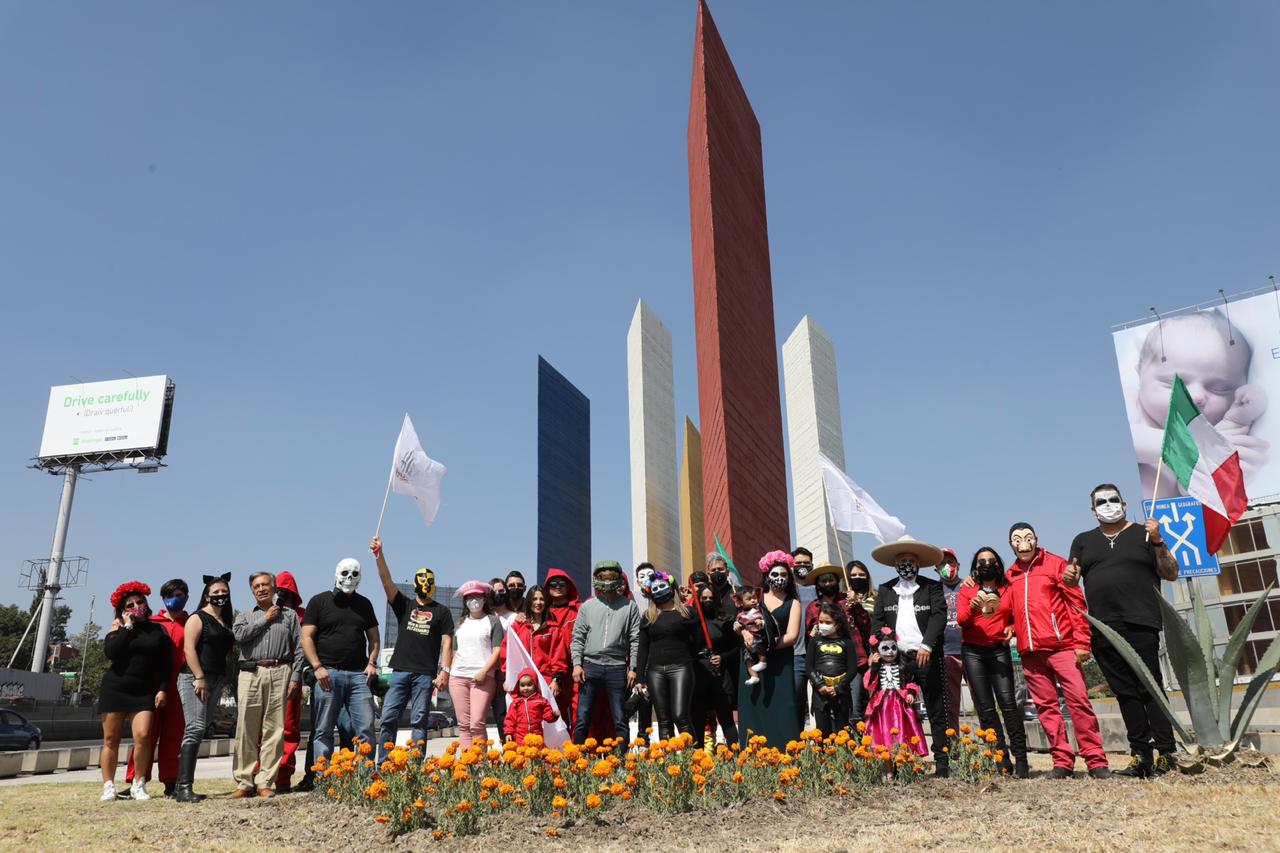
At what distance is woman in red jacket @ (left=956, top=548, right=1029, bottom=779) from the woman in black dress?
517cm

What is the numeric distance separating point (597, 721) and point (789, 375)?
42.1 meters

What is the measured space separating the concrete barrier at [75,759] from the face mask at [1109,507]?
10964mm

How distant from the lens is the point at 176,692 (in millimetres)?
6418

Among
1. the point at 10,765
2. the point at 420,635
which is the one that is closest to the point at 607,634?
the point at 420,635

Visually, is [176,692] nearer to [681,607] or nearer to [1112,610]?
[681,607]

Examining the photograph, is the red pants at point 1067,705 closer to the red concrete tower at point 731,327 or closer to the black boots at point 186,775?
the black boots at point 186,775

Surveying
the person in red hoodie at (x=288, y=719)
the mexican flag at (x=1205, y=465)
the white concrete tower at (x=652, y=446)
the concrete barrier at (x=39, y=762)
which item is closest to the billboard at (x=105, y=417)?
the white concrete tower at (x=652, y=446)

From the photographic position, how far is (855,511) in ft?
24.6

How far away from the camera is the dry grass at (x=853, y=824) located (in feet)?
12.1

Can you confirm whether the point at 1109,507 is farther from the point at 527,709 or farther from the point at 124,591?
the point at 124,591

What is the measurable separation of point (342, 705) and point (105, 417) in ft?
133

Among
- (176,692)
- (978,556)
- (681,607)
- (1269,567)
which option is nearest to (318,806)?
(176,692)

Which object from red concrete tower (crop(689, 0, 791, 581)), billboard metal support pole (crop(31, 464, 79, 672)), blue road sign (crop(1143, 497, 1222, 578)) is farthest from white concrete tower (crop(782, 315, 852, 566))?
billboard metal support pole (crop(31, 464, 79, 672))

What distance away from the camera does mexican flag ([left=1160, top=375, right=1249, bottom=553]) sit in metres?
6.09
